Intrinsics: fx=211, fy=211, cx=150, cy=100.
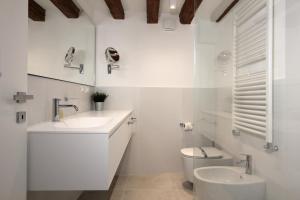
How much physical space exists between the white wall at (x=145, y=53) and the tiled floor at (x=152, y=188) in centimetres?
130

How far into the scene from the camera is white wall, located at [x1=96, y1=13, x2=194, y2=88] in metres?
3.05

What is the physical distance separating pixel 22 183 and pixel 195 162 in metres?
1.72

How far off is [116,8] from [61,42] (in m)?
1.02

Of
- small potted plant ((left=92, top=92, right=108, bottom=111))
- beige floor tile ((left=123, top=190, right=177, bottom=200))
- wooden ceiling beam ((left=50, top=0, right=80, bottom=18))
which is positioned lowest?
beige floor tile ((left=123, top=190, right=177, bottom=200))

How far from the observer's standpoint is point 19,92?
3.81 feet

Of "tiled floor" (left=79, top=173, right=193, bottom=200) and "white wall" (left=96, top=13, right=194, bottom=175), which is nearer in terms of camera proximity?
"tiled floor" (left=79, top=173, right=193, bottom=200)

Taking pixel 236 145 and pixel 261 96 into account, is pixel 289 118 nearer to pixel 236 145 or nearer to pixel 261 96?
pixel 261 96

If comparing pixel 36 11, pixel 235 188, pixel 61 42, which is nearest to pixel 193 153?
pixel 235 188

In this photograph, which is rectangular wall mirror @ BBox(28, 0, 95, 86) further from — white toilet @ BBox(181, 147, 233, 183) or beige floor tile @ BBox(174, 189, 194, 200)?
beige floor tile @ BBox(174, 189, 194, 200)

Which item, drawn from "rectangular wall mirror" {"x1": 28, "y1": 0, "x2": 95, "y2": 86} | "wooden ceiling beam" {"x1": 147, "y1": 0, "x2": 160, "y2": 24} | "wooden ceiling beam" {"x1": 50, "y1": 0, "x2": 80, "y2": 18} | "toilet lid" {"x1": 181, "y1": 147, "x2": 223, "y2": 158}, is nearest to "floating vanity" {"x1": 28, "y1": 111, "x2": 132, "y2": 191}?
"rectangular wall mirror" {"x1": 28, "y1": 0, "x2": 95, "y2": 86}

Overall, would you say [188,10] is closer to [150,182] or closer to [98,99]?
[98,99]

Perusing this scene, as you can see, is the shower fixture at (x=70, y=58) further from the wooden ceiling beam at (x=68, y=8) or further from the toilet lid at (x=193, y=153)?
the toilet lid at (x=193, y=153)

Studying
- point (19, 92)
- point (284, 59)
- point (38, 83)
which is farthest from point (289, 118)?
point (38, 83)

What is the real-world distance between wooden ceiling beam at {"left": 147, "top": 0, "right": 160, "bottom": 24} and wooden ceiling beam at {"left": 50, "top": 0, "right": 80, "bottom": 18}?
0.85 meters
